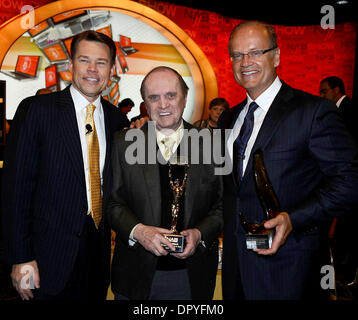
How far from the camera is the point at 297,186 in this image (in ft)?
5.42

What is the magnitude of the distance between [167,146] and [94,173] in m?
0.45

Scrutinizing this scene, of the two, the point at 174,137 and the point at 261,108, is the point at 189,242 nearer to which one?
the point at 174,137

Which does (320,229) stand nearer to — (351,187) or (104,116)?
(351,187)

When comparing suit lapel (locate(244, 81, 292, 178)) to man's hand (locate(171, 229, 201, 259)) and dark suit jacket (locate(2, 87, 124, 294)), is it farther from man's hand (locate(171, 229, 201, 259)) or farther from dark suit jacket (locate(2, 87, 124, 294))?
dark suit jacket (locate(2, 87, 124, 294))

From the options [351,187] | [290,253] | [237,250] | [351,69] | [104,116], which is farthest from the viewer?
[351,69]

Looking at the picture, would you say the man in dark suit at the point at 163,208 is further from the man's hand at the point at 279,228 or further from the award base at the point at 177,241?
the man's hand at the point at 279,228

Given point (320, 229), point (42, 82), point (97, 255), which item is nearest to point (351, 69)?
point (42, 82)

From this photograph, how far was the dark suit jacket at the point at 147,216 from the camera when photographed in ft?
5.81

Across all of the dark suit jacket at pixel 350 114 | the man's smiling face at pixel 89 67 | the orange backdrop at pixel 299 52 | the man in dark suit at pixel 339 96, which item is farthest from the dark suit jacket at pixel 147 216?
the orange backdrop at pixel 299 52

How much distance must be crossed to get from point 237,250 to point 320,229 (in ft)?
1.47

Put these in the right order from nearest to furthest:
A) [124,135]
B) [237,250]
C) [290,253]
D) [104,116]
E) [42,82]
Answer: [290,253], [237,250], [124,135], [104,116], [42,82]

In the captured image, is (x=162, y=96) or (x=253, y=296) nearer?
(x=253, y=296)

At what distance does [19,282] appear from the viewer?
1.81 m

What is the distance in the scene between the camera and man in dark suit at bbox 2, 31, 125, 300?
179 cm
